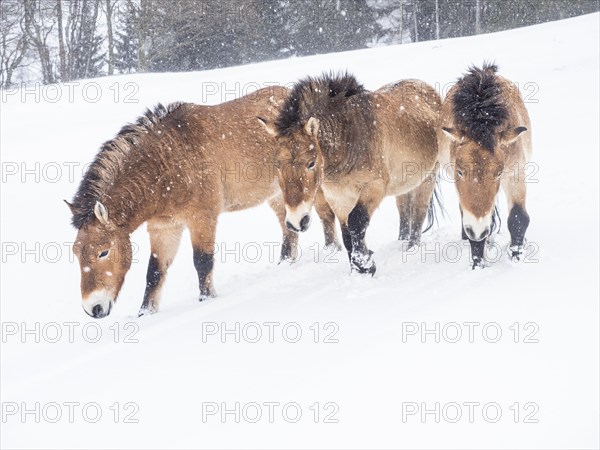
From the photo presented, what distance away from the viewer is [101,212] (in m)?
5.80

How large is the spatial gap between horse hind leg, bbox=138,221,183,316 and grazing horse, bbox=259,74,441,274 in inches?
66.0

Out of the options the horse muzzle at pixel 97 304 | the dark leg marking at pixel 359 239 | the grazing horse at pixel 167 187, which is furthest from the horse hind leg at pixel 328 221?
the horse muzzle at pixel 97 304

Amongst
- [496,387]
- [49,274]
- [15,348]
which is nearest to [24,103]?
[49,274]

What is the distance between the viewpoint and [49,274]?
9094mm

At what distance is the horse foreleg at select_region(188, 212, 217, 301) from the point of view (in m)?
6.57

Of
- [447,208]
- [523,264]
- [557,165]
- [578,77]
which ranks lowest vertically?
[523,264]

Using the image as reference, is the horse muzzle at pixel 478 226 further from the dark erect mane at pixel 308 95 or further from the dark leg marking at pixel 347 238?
the dark erect mane at pixel 308 95

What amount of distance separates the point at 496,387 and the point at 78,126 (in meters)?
12.9

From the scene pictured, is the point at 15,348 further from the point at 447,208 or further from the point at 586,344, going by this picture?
the point at 447,208

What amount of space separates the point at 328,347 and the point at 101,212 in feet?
→ 8.48

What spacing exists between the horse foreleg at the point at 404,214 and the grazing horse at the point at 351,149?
2.03 feet

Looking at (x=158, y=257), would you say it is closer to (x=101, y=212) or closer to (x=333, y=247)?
(x=101, y=212)

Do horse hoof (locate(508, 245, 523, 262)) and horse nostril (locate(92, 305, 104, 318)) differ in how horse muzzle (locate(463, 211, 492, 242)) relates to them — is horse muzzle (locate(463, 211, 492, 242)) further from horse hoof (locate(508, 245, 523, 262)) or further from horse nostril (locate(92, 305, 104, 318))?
horse nostril (locate(92, 305, 104, 318))

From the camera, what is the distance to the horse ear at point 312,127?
5820mm
